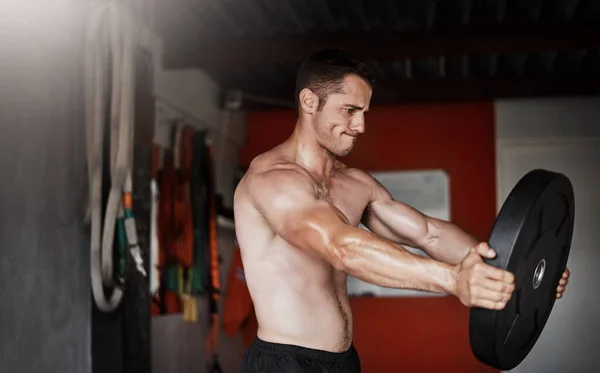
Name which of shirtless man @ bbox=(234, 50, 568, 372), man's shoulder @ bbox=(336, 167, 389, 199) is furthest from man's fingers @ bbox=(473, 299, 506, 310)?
man's shoulder @ bbox=(336, 167, 389, 199)

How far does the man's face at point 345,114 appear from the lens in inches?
81.8

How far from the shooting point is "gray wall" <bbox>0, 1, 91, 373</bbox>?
2.53 metres

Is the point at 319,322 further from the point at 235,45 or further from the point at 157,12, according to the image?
the point at 235,45

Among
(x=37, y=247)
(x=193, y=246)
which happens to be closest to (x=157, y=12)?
(x=193, y=246)

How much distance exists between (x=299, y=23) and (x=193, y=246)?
142 centimetres

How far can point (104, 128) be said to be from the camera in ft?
9.98

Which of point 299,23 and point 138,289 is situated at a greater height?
point 299,23

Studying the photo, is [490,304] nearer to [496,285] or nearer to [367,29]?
[496,285]

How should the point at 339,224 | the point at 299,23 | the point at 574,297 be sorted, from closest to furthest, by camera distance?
the point at 339,224
the point at 299,23
the point at 574,297

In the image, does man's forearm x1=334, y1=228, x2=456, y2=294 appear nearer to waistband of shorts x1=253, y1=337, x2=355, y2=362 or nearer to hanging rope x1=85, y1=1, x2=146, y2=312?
waistband of shorts x1=253, y1=337, x2=355, y2=362

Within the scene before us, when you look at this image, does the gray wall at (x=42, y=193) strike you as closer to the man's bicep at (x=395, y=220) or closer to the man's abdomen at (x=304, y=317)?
the man's abdomen at (x=304, y=317)

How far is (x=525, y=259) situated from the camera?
1580 millimetres

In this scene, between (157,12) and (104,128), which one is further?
(157,12)

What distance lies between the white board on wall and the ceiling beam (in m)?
1.97
